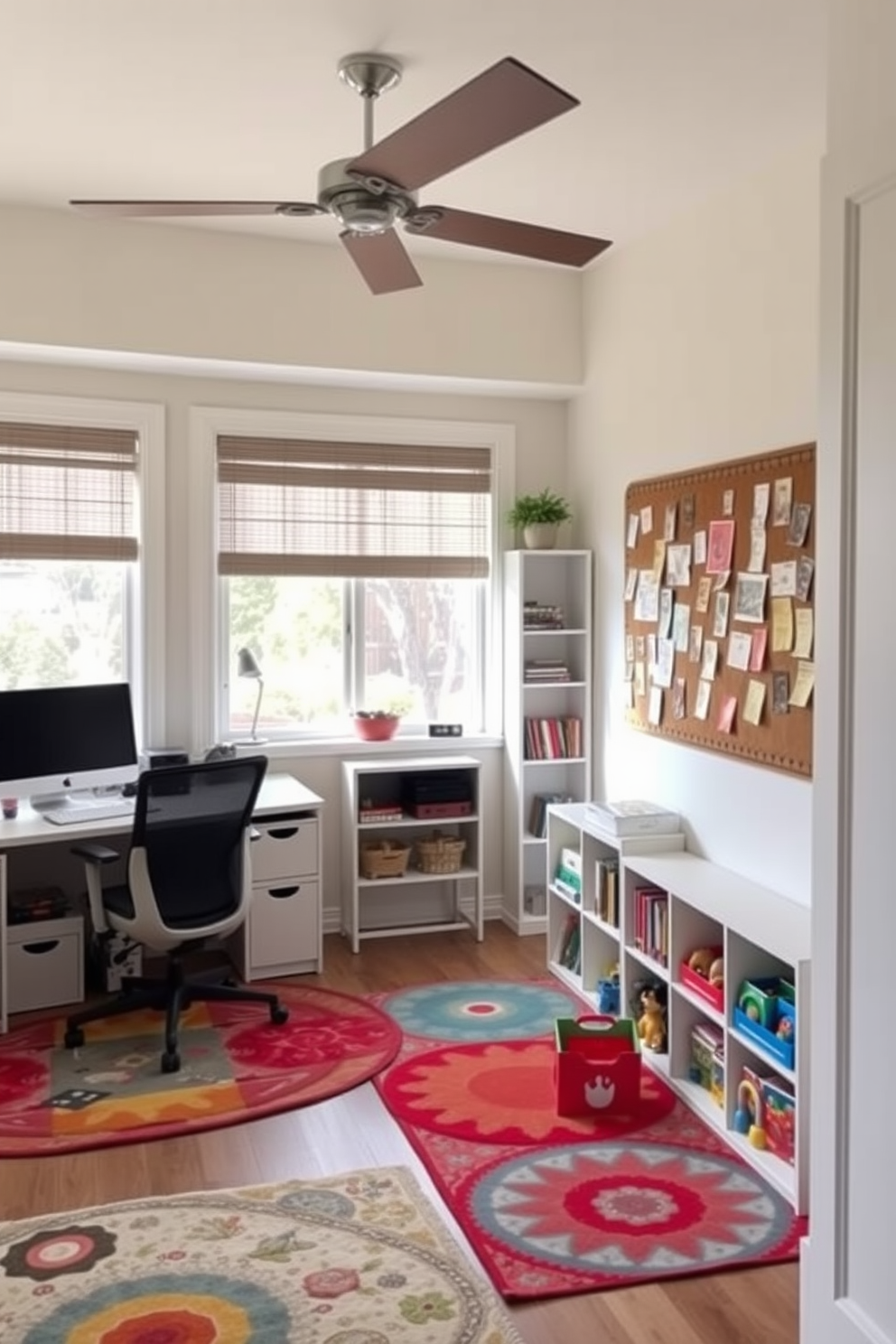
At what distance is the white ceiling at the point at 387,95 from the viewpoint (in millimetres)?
2654

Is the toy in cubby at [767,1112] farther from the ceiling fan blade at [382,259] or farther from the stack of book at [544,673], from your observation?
the ceiling fan blade at [382,259]

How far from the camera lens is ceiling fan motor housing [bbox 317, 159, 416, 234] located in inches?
98.0

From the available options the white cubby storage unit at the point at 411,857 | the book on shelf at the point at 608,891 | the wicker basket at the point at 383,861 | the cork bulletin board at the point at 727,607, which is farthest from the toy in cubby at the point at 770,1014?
the wicker basket at the point at 383,861

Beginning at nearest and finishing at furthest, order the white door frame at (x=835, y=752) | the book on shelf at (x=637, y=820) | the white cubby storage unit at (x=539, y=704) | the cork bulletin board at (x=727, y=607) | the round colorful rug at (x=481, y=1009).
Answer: the white door frame at (x=835, y=752) < the cork bulletin board at (x=727, y=607) < the round colorful rug at (x=481, y=1009) < the book on shelf at (x=637, y=820) < the white cubby storage unit at (x=539, y=704)

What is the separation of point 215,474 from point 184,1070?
7.89 ft

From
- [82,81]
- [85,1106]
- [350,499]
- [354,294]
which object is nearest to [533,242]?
[82,81]

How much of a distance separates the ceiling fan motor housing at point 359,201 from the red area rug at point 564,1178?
94.3 inches

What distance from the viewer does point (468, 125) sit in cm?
212

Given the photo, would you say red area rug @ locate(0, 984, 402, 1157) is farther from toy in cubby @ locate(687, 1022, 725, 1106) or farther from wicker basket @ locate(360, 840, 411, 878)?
toy in cubby @ locate(687, 1022, 725, 1106)

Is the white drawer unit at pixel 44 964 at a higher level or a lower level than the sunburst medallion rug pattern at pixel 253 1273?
higher

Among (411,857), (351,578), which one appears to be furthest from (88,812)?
(351,578)

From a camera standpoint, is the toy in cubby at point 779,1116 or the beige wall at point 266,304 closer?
the toy in cubby at point 779,1116

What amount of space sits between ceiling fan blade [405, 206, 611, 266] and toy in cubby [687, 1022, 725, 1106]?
221 centimetres

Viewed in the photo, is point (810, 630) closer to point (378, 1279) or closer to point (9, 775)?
point (378, 1279)
